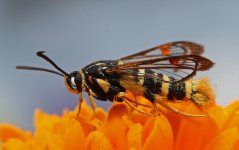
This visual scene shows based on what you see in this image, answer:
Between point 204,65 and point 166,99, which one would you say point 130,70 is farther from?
point 204,65

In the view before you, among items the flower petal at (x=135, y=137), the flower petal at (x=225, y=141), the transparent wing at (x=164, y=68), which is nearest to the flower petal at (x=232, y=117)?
the flower petal at (x=225, y=141)

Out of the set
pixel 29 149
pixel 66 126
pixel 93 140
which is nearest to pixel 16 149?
pixel 29 149

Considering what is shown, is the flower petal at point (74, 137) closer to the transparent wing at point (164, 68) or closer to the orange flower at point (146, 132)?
the orange flower at point (146, 132)

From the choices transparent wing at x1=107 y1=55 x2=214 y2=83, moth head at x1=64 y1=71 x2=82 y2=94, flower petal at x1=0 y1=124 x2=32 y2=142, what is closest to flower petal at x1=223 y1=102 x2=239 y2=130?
transparent wing at x1=107 y1=55 x2=214 y2=83

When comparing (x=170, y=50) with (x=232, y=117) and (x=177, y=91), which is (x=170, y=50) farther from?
(x=232, y=117)

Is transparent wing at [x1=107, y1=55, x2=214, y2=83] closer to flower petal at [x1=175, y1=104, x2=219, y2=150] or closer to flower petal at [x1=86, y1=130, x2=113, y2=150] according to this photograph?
flower petal at [x1=175, y1=104, x2=219, y2=150]
